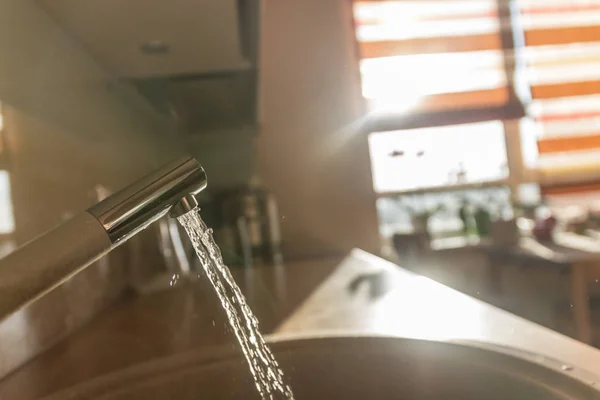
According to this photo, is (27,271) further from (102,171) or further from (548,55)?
(548,55)

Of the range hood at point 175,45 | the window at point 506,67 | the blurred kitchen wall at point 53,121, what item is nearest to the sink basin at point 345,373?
the blurred kitchen wall at point 53,121

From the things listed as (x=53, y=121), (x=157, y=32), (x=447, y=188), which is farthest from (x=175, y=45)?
(x=447, y=188)

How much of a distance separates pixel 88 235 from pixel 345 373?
1.11ft

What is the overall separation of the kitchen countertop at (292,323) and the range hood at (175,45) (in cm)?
40

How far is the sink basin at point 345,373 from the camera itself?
1.41ft

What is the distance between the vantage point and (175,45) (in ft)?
2.72

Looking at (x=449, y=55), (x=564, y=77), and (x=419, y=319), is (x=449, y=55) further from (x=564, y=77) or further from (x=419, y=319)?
(x=419, y=319)

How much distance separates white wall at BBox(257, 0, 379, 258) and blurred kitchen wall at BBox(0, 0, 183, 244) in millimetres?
773

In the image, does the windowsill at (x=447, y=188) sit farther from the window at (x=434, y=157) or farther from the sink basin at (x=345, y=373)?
the sink basin at (x=345, y=373)

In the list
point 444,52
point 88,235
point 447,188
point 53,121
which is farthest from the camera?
point 444,52

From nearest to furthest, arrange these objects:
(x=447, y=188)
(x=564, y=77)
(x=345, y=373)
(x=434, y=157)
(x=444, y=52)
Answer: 1. (x=345, y=373)
2. (x=434, y=157)
3. (x=447, y=188)
4. (x=444, y=52)
5. (x=564, y=77)

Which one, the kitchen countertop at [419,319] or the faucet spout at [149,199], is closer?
the faucet spout at [149,199]

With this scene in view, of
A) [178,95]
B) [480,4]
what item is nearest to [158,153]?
[178,95]

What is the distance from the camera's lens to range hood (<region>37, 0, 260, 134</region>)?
681 mm
